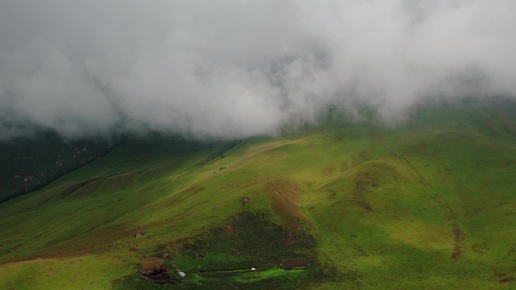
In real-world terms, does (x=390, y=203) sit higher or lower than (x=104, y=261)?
lower

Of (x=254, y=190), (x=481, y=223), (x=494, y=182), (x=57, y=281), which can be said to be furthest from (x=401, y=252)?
(x=57, y=281)

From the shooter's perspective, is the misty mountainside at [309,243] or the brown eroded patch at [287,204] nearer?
the misty mountainside at [309,243]

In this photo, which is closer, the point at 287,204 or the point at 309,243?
the point at 309,243

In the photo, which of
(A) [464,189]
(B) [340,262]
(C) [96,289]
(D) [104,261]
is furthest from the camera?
(A) [464,189]

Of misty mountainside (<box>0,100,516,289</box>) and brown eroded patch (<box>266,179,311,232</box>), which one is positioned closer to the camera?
misty mountainside (<box>0,100,516,289</box>)

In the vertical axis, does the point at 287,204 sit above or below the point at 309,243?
above

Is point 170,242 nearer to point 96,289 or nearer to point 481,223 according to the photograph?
point 96,289

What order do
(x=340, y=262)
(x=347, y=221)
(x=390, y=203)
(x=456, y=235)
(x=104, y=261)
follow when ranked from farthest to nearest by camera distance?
1. (x=390, y=203)
2. (x=347, y=221)
3. (x=456, y=235)
4. (x=340, y=262)
5. (x=104, y=261)

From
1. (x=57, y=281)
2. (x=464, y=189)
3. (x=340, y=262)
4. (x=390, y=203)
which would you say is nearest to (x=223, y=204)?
(x=340, y=262)

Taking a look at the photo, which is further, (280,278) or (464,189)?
(464,189)
